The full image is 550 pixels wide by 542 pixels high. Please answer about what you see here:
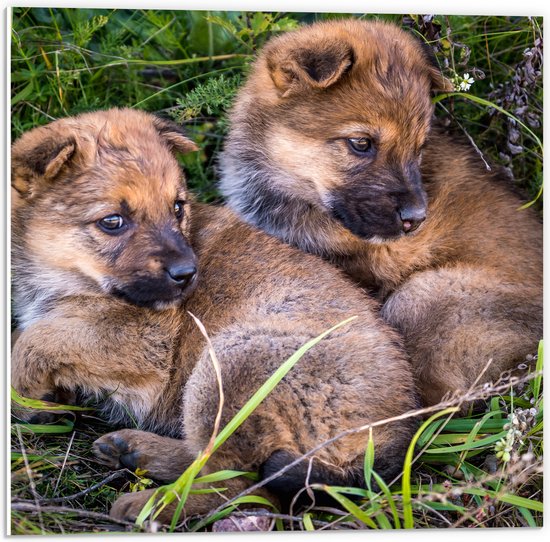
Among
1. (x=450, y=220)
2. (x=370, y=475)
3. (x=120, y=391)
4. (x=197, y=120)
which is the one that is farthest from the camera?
(x=197, y=120)

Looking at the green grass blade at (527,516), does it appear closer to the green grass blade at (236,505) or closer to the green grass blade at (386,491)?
the green grass blade at (386,491)

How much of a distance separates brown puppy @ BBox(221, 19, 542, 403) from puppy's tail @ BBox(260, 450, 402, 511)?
685 mm

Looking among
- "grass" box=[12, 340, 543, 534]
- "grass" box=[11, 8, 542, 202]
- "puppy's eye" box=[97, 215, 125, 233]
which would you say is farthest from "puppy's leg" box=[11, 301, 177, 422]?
"grass" box=[11, 8, 542, 202]

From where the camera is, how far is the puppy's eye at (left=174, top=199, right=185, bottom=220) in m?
3.46

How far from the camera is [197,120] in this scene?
439cm

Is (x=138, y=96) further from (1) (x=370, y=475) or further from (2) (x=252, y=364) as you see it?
(1) (x=370, y=475)

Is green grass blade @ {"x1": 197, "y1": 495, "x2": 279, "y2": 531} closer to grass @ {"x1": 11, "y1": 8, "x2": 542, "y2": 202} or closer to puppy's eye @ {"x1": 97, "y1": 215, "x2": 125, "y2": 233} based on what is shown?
puppy's eye @ {"x1": 97, "y1": 215, "x2": 125, "y2": 233}

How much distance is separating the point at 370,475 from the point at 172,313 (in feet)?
3.46

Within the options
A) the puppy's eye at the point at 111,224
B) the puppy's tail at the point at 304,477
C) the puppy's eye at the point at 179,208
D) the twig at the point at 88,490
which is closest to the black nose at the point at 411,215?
the puppy's eye at the point at 179,208

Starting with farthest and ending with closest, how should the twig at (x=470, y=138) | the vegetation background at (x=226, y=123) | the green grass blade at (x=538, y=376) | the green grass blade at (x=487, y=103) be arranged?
the twig at (x=470, y=138), the green grass blade at (x=487, y=103), the green grass blade at (x=538, y=376), the vegetation background at (x=226, y=123)

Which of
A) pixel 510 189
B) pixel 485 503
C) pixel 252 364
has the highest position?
pixel 510 189

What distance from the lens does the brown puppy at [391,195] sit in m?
3.64

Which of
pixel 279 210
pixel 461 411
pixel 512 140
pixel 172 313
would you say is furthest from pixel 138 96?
pixel 461 411

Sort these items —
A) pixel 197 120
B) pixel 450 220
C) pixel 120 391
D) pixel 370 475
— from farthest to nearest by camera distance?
1. pixel 197 120
2. pixel 450 220
3. pixel 120 391
4. pixel 370 475
